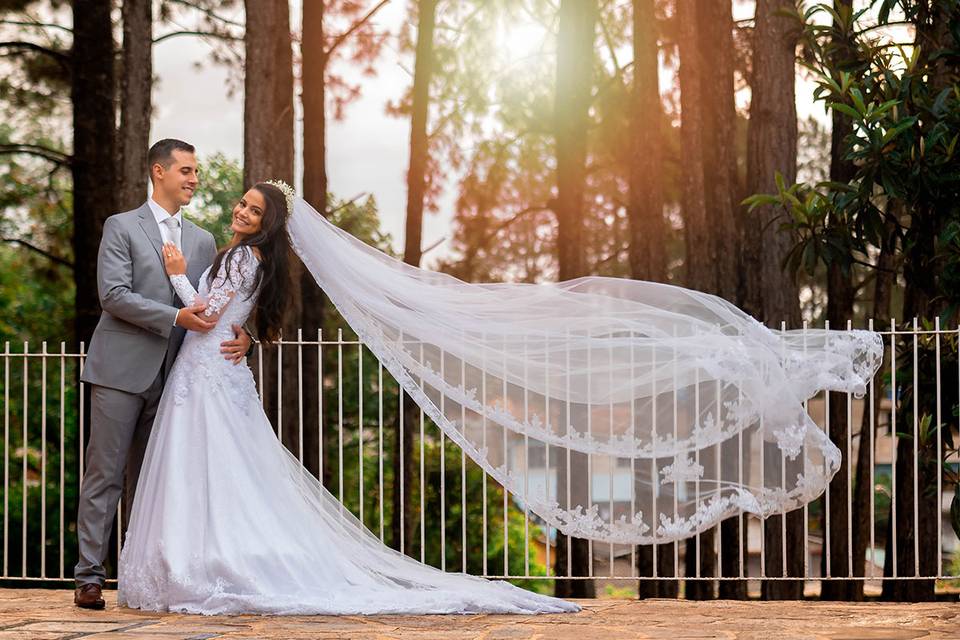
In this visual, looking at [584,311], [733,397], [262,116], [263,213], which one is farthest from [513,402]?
[262,116]

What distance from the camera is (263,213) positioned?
5.93 meters

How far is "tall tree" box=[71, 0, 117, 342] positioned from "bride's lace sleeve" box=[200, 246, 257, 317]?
7325 millimetres

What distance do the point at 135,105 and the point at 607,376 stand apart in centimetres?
511

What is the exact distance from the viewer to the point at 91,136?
526 inches

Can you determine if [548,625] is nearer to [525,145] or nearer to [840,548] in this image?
[840,548]

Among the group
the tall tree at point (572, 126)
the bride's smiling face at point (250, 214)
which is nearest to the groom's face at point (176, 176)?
the bride's smiling face at point (250, 214)

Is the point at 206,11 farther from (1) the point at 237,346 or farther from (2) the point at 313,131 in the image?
(1) the point at 237,346

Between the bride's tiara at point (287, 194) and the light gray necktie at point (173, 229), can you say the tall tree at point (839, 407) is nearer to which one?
the bride's tiara at point (287, 194)

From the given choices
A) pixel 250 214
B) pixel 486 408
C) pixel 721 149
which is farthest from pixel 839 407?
pixel 250 214

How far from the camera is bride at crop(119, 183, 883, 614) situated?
5629 mm

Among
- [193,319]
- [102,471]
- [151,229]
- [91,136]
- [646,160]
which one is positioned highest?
[91,136]

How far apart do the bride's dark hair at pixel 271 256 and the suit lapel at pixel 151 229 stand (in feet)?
0.95

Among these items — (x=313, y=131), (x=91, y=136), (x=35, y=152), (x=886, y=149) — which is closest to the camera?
(x=886, y=149)

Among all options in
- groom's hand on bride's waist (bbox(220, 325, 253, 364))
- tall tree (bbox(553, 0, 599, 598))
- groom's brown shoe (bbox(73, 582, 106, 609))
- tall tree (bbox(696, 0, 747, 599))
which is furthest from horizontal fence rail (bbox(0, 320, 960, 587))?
groom's brown shoe (bbox(73, 582, 106, 609))
